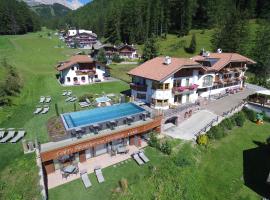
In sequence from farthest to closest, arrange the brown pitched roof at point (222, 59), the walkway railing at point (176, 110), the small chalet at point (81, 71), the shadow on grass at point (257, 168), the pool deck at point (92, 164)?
the small chalet at point (81, 71), the brown pitched roof at point (222, 59), the walkway railing at point (176, 110), the shadow on grass at point (257, 168), the pool deck at point (92, 164)

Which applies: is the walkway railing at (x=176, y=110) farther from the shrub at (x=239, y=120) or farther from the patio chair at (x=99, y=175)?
the patio chair at (x=99, y=175)

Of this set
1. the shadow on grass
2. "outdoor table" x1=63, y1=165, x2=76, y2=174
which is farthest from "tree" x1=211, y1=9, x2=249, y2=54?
"outdoor table" x1=63, y1=165, x2=76, y2=174

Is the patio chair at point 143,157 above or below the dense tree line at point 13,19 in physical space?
below

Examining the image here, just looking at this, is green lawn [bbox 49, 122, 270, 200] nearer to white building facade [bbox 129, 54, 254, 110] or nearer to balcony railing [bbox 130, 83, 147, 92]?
white building facade [bbox 129, 54, 254, 110]

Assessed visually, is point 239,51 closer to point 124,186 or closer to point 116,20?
point 124,186

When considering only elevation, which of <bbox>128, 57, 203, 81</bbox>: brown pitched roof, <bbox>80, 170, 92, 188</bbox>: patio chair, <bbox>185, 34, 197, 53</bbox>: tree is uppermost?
<bbox>185, 34, 197, 53</bbox>: tree

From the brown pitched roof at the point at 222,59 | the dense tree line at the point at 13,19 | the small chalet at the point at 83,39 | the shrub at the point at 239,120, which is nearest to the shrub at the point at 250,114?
the shrub at the point at 239,120

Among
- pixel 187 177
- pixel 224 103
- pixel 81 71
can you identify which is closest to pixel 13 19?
pixel 81 71
